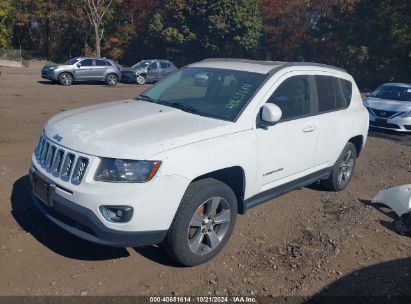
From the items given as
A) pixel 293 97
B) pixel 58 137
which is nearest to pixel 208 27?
pixel 293 97

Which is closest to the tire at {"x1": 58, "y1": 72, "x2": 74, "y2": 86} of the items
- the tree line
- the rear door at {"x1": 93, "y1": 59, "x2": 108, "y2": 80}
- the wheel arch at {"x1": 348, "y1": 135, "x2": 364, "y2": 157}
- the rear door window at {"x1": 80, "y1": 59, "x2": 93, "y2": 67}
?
the rear door window at {"x1": 80, "y1": 59, "x2": 93, "y2": 67}

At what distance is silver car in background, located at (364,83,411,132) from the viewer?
10.8m

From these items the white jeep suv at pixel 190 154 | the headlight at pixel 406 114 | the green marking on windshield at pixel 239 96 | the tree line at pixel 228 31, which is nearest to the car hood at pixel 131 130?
the white jeep suv at pixel 190 154

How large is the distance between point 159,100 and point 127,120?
3.07ft

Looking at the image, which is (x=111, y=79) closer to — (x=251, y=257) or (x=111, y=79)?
(x=111, y=79)

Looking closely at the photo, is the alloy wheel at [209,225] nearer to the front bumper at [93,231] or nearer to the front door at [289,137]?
the front bumper at [93,231]

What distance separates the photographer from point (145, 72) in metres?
24.4

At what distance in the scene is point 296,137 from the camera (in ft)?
14.9

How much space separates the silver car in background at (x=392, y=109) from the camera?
425 inches

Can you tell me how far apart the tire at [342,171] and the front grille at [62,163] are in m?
3.67

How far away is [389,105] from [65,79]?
623 inches

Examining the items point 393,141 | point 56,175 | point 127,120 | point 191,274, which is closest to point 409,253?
point 191,274

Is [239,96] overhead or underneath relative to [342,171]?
overhead

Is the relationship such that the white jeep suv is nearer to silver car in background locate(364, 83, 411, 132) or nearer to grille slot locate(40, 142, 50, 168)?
grille slot locate(40, 142, 50, 168)
